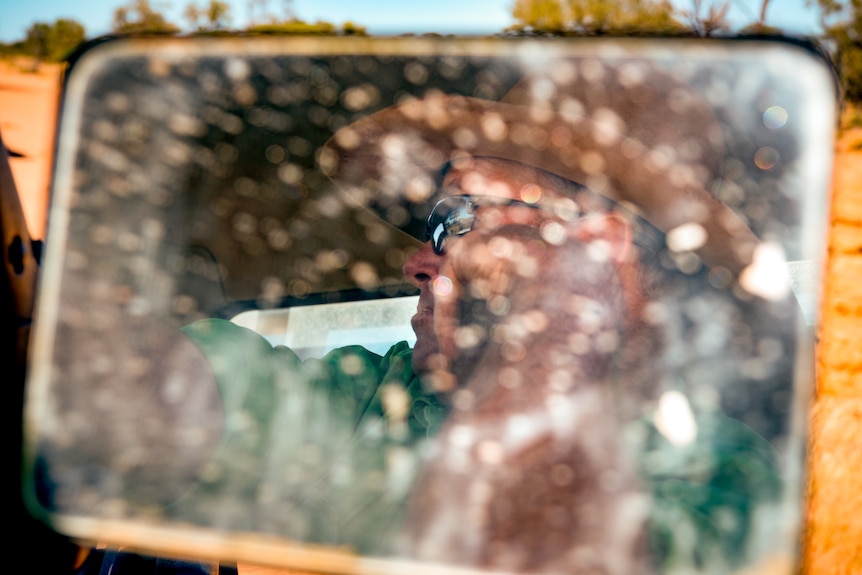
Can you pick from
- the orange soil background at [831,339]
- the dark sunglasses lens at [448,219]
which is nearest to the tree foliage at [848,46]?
the orange soil background at [831,339]

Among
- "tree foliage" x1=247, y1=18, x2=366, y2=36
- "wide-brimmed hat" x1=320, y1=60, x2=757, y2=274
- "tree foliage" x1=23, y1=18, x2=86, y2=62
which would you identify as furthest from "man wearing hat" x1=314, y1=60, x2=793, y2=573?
"tree foliage" x1=23, y1=18, x2=86, y2=62

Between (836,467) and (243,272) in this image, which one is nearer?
(836,467)

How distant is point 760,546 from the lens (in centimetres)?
117

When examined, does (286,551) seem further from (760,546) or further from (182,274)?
(182,274)

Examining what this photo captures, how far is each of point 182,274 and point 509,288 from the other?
1366mm

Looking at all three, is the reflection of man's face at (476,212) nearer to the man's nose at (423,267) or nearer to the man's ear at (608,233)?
the man's nose at (423,267)

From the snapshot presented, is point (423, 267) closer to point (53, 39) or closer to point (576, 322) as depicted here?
point (576, 322)

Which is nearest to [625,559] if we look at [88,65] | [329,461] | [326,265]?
[329,461]

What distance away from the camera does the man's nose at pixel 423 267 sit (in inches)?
77.1

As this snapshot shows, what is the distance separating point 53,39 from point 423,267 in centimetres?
114

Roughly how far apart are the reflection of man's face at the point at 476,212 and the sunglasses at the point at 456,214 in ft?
0.04

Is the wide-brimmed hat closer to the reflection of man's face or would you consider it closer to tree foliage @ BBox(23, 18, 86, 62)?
the reflection of man's face

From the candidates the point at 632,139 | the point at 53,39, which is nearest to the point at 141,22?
the point at 53,39

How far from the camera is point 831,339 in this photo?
5.71 ft
